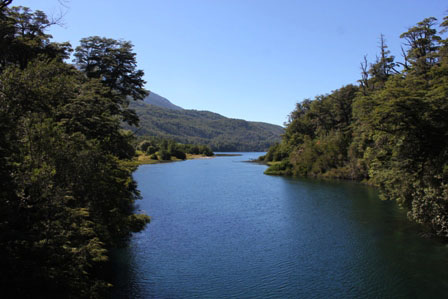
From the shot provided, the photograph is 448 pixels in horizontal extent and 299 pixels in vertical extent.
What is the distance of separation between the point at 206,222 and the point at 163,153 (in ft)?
365

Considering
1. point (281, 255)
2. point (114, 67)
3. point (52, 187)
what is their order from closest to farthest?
point (52, 187) → point (281, 255) → point (114, 67)

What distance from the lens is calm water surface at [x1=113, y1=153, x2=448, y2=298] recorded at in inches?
667

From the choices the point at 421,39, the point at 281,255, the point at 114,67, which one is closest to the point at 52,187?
the point at 281,255

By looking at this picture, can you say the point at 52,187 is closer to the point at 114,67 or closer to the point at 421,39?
the point at 114,67

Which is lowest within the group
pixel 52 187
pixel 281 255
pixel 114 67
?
pixel 281 255

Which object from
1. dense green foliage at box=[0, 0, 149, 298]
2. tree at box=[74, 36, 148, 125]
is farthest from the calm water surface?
tree at box=[74, 36, 148, 125]

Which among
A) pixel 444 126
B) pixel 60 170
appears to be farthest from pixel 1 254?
pixel 444 126

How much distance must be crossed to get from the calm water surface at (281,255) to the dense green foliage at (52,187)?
12.8 feet

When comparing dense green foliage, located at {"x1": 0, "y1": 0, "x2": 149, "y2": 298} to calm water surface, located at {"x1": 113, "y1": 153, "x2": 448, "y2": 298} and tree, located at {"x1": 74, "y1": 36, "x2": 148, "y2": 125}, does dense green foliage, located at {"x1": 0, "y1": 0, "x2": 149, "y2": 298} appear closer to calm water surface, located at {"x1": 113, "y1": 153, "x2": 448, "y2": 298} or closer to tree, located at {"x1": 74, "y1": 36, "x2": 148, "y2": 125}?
calm water surface, located at {"x1": 113, "y1": 153, "x2": 448, "y2": 298}

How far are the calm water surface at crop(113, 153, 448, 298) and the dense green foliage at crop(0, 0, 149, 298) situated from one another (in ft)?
12.8

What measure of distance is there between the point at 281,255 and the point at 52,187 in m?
15.0

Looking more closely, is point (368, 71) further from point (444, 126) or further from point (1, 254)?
point (1, 254)

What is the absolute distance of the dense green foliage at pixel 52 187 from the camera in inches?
413

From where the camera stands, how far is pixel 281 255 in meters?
21.8
